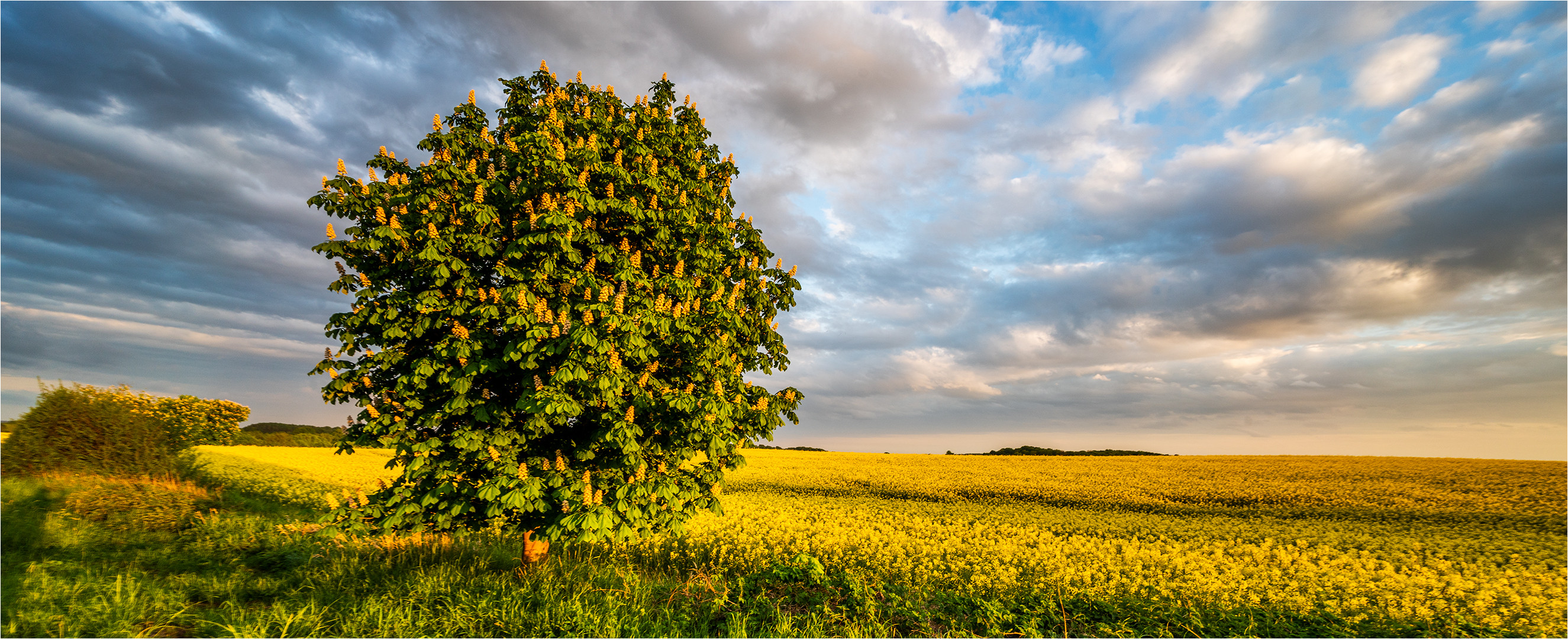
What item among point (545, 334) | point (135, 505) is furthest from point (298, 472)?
point (545, 334)

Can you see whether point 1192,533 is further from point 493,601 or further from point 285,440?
point 285,440

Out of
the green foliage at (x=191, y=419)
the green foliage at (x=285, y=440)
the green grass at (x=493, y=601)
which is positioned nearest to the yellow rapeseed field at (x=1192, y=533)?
the green grass at (x=493, y=601)

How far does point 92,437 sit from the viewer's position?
1891cm

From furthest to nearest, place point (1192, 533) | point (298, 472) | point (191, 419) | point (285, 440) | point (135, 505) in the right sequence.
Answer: point (285, 440), point (298, 472), point (191, 419), point (1192, 533), point (135, 505)

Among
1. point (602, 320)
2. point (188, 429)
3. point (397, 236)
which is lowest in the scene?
point (188, 429)

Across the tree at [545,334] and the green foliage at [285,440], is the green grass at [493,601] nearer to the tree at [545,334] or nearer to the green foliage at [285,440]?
the tree at [545,334]

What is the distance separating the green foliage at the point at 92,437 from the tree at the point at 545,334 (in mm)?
17319

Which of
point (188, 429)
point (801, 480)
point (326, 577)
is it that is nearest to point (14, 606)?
point (326, 577)

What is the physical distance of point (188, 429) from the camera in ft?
70.0

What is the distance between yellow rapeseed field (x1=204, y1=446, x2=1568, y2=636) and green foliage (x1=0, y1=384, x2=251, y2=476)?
4831 millimetres

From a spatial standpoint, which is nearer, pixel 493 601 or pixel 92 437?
pixel 493 601

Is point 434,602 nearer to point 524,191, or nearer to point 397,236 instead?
point 397,236

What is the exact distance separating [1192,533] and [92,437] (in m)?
35.7

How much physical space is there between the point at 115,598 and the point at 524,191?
8062 mm
